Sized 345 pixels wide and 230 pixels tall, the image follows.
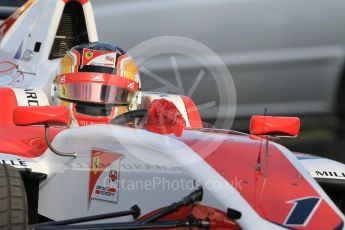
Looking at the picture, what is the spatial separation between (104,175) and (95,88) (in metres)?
1.49

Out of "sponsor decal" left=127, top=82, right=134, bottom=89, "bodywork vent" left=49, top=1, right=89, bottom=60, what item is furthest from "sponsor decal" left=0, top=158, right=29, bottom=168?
"bodywork vent" left=49, top=1, right=89, bottom=60

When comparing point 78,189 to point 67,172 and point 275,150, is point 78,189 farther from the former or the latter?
point 275,150

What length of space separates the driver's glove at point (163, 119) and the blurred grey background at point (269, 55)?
90.7 inches

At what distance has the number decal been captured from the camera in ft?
11.9

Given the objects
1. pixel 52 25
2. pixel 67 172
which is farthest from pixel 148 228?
pixel 52 25

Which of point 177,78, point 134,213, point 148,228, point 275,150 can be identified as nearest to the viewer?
point 148,228

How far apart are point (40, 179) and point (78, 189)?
442mm

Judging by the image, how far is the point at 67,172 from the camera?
182 inches

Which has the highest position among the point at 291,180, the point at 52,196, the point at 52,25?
the point at 52,25

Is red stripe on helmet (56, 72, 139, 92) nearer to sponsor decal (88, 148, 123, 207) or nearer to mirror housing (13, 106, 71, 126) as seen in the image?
mirror housing (13, 106, 71, 126)

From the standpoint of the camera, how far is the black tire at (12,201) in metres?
4.22

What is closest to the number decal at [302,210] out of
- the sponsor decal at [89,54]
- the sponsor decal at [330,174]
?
the sponsor decal at [330,174]

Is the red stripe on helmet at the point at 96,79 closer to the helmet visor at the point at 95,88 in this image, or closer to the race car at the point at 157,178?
the helmet visor at the point at 95,88

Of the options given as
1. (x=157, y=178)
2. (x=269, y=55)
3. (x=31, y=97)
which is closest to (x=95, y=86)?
(x=31, y=97)
